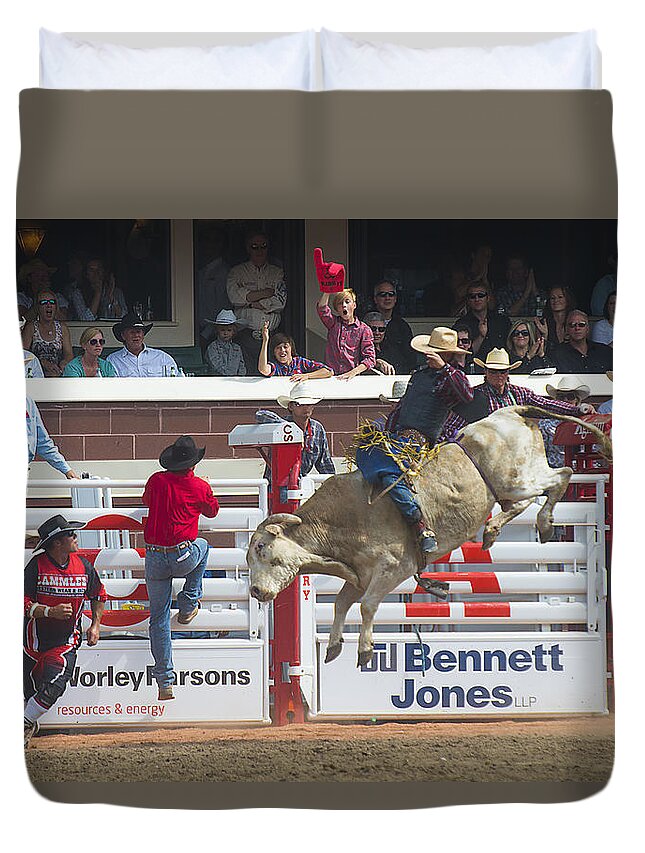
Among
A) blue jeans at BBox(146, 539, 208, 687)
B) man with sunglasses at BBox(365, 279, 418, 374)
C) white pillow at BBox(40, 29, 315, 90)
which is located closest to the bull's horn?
blue jeans at BBox(146, 539, 208, 687)

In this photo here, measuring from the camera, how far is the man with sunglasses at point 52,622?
4703 mm

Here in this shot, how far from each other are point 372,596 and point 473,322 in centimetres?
120

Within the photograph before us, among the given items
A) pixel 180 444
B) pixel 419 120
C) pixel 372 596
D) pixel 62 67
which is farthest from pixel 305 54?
pixel 372 596

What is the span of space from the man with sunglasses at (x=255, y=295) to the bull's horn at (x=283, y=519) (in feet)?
1.92

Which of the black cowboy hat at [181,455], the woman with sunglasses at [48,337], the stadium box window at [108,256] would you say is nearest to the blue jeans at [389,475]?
the black cowboy hat at [181,455]

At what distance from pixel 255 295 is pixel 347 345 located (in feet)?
1.41

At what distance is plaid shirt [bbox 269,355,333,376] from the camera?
15.4ft

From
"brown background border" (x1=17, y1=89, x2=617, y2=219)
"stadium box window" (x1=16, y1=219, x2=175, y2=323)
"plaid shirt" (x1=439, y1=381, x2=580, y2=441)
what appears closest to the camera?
"brown background border" (x1=17, y1=89, x2=617, y2=219)

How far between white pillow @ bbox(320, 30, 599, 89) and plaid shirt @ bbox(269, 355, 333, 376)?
1137 mm

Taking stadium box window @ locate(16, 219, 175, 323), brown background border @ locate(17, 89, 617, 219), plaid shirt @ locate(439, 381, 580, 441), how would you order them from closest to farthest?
brown background border @ locate(17, 89, 617, 219)
stadium box window @ locate(16, 219, 175, 323)
plaid shirt @ locate(439, 381, 580, 441)

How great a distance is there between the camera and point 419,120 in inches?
177

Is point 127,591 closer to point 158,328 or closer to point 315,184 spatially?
point 158,328

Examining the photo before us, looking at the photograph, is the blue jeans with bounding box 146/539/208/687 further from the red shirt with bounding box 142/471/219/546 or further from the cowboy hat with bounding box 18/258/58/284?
the cowboy hat with bounding box 18/258/58/284

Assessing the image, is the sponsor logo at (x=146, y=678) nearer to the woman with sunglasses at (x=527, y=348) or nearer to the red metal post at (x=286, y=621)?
the red metal post at (x=286, y=621)
